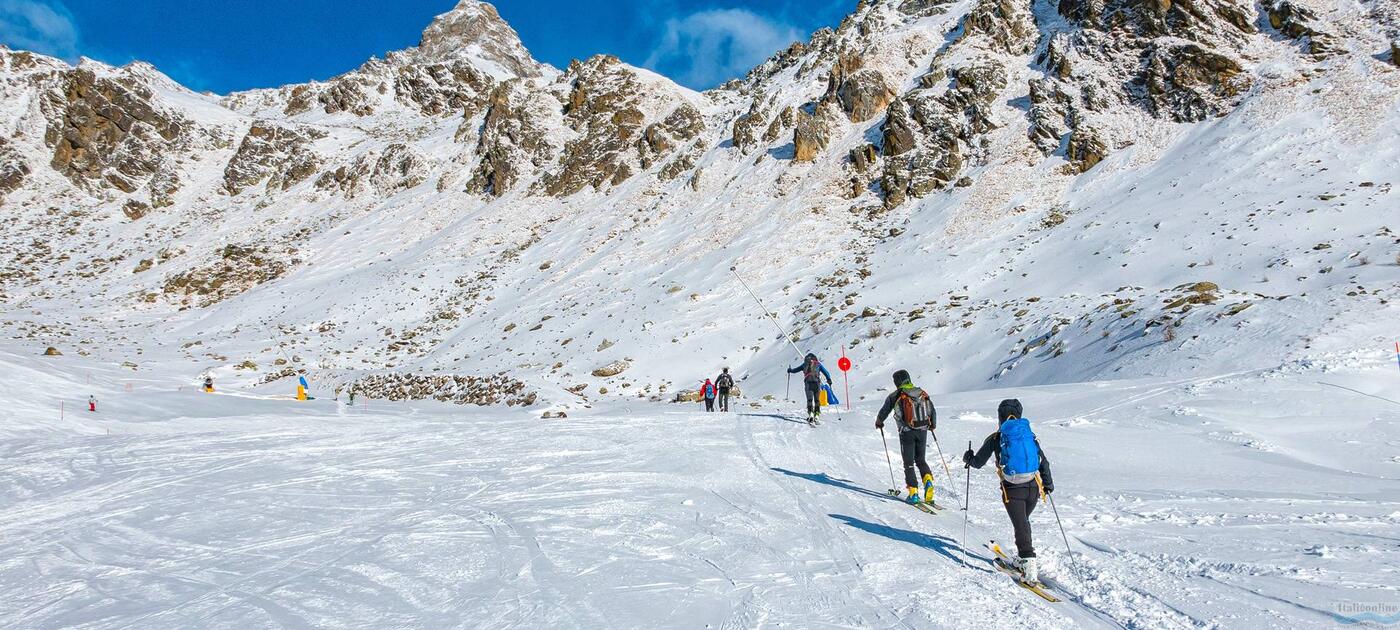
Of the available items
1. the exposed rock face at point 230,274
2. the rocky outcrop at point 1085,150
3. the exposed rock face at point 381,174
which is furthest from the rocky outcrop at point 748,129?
the exposed rock face at point 230,274

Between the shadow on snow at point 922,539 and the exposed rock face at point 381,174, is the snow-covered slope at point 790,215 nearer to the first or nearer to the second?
the exposed rock face at point 381,174

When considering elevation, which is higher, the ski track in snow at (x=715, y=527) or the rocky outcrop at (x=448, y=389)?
the rocky outcrop at (x=448, y=389)

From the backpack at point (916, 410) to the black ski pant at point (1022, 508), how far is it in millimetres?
2065

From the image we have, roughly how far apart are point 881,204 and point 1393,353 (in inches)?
1175

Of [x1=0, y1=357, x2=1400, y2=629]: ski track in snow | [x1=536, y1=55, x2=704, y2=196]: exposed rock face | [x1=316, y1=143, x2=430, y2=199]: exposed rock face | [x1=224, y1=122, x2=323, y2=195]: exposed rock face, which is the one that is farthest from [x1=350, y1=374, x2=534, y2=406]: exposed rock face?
[x1=224, y1=122, x2=323, y2=195]: exposed rock face

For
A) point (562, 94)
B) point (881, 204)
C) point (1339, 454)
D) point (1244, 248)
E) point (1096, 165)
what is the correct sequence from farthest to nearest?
point (562, 94), point (881, 204), point (1096, 165), point (1244, 248), point (1339, 454)

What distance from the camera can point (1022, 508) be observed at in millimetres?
5922

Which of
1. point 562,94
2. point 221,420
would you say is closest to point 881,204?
point 221,420

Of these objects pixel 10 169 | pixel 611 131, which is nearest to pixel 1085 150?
pixel 611 131

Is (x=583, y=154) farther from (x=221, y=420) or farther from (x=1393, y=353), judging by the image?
(x=1393, y=353)

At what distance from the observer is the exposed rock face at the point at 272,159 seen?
7369 cm

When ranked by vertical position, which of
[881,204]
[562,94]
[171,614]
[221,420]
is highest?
[562,94]

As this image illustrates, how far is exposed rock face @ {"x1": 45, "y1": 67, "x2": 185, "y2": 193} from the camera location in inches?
2869

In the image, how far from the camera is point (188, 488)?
33.2 ft
